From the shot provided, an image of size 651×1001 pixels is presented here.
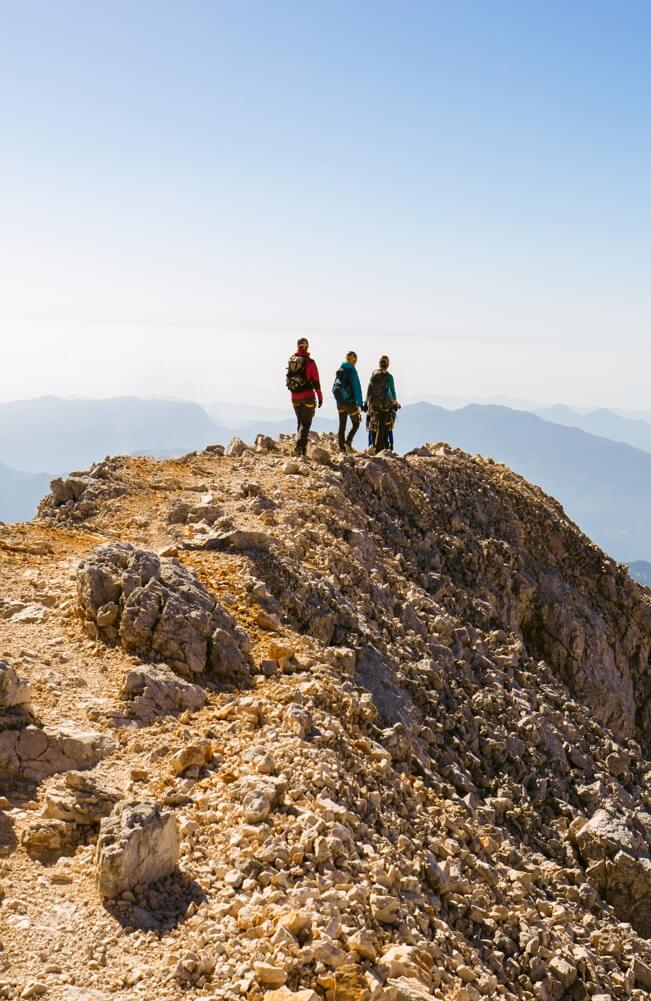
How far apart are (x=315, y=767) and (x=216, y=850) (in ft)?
6.00

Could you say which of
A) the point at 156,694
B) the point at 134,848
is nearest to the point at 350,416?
the point at 156,694

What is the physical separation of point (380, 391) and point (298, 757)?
53.6ft

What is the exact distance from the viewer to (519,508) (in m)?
27.1

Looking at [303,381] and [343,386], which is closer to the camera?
[303,381]

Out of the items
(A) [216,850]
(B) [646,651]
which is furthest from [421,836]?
(B) [646,651]

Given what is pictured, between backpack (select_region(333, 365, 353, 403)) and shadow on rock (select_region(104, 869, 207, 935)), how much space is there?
17042 millimetres

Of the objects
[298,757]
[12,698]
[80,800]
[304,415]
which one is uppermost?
[304,415]

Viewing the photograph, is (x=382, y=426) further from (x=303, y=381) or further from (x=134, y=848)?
(x=134, y=848)

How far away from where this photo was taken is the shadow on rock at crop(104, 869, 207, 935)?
24.0 feet

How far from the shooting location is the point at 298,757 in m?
9.78

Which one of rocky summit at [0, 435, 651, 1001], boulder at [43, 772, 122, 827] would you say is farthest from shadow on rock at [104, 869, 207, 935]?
boulder at [43, 772, 122, 827]

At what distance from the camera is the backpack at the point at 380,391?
80.4 feet

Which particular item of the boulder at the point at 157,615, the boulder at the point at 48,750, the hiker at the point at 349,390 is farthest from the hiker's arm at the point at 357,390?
the boulder at the point at 48,750

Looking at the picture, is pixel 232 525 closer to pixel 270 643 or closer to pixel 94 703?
pixel 270 643
